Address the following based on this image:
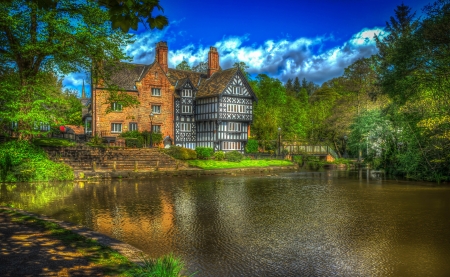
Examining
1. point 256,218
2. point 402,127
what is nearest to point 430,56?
point 402,127

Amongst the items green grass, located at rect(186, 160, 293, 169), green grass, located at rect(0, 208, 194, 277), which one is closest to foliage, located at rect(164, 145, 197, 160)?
green grass, located at rect(186, 160, 293, 169)

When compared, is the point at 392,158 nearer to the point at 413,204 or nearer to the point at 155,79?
the point at 413,204

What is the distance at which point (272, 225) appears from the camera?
1145 cm

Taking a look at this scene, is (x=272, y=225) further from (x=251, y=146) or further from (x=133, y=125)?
(x=251, y=146)

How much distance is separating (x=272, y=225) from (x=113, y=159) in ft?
72.9

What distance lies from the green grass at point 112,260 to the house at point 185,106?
115ft

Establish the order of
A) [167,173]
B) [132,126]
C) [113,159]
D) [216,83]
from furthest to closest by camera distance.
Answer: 1. [216,83]
2. [132,126]
3. [113,159]
4. [167,173]

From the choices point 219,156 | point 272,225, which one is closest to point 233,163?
point 219,156

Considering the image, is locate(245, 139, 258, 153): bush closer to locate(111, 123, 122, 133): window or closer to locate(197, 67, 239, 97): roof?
locate(197, 67, 239, 97): roof

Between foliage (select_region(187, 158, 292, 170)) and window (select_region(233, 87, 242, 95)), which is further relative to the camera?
window (select_region(233, 87, 242, 95))

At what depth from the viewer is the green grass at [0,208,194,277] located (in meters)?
5.66

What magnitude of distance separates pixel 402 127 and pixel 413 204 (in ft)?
53.3

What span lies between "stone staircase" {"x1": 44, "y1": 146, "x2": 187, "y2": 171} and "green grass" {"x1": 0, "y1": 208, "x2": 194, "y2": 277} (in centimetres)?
1952

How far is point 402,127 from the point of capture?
98.4 ft
